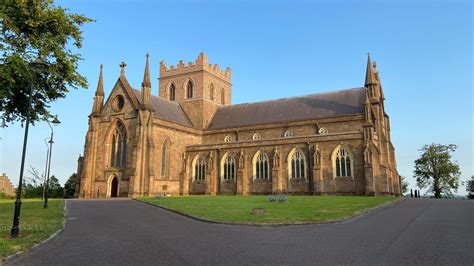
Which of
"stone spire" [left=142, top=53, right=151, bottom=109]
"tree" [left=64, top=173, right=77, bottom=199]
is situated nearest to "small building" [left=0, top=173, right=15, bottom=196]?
"tree" [left=64, top=173, right=77, bottom=199]

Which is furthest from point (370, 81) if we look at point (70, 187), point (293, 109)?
point (70, 187)

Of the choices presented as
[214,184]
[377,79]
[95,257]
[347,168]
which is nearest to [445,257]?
[95,257]

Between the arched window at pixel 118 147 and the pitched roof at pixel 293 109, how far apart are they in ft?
46.3

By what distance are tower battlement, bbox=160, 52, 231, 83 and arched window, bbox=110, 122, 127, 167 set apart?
18590 millimetres

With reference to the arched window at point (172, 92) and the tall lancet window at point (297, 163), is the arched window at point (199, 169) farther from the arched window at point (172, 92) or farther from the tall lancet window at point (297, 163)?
the arched window at point (172, 92)

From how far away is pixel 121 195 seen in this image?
1630 inches

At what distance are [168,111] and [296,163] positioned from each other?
68.2ft

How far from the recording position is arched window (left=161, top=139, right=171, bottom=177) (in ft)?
146

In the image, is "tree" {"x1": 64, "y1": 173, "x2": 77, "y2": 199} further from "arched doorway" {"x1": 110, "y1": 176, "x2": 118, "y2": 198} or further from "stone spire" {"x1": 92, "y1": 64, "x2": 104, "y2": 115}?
"arched doorway" {"x1": 110, "y1": 176, "x2": 118, "y2": 198}

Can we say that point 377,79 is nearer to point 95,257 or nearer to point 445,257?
point 445,257

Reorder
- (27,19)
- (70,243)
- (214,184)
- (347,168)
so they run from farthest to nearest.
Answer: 1. (214,184)
2. (347,168)
3. (27,19)
4. (70,243)

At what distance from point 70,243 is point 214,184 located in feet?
109

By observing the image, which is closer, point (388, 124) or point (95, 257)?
point (95, 257)

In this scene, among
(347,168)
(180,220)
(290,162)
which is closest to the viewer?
(180,220)
